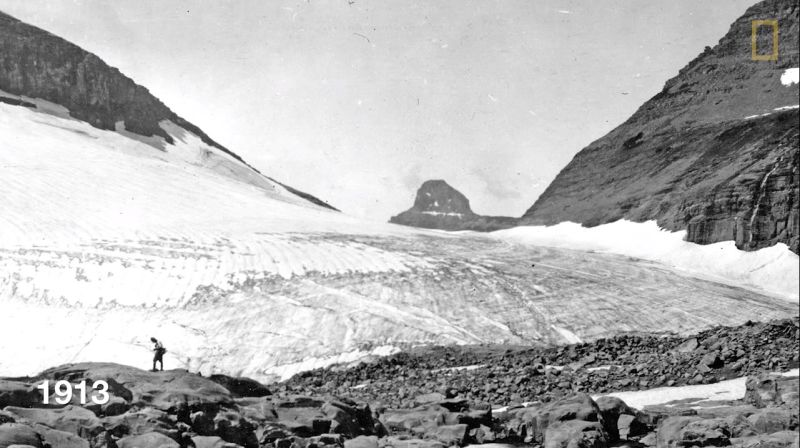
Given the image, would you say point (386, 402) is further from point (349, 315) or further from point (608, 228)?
point (608, 228)

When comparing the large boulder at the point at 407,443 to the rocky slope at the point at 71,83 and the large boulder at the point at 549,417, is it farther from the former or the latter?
the rocky slope at the point at 71,83

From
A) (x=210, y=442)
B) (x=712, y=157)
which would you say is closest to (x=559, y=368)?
(x=210, y=442)

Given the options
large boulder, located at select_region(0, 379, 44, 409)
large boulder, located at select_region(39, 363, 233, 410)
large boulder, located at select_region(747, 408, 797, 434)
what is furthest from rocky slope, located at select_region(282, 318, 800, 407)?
large boulder, located at select_region(0, 379, 44, 409)

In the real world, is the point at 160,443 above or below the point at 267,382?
above

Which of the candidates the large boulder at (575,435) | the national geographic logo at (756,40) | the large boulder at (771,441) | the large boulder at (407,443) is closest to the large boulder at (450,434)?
the large boulder at (407,443)

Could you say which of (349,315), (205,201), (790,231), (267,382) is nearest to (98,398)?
(267,382)

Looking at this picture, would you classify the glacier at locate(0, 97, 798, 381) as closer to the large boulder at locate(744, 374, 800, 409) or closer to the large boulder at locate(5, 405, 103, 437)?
the large boulder at locate(744, 374, 800, 409)
